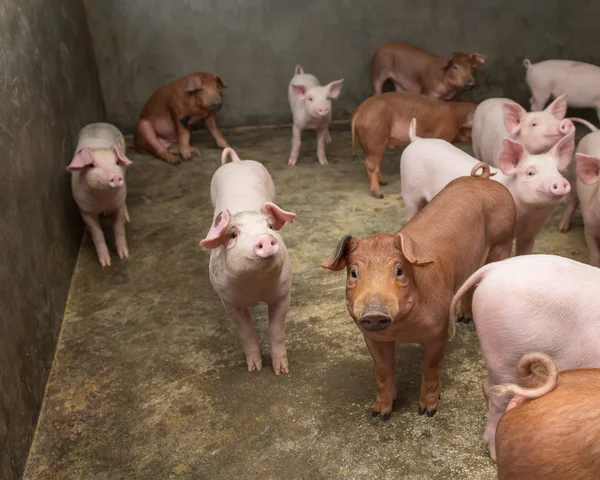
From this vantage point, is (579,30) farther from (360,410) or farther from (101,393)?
(101,393)

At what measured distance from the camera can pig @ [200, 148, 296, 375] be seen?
2.63 metres

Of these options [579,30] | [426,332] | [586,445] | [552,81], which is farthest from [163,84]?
[586,445]

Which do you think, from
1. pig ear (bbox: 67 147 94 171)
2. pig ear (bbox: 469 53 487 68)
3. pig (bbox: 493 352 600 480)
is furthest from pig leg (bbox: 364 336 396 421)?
pig ear (bbox: 469 53 487 68)

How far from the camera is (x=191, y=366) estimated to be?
333 centimetres

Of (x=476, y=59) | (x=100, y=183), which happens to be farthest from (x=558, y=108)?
(x=100, y=183)

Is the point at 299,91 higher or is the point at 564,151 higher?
the point at 564,151

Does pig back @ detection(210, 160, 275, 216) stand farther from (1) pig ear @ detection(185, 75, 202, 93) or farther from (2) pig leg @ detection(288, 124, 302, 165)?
(1) pig ear @ detection(185, 75, 202, 93)

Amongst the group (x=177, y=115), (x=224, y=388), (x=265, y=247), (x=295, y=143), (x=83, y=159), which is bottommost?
(x=224, y=388)

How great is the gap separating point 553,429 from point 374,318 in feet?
2.41

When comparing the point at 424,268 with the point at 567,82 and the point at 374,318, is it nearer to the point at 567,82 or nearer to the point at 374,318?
the point at 374,318

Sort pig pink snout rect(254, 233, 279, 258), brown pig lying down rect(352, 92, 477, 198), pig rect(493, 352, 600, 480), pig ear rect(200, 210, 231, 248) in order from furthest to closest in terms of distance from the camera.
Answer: brown pig lying down rect(352, 92, 477, 198)
pig ear rect(200, 210, 231, 248)
pig pink snout rect(254, 233, 279, 258)
pig rect(493, 352, 600, 480)

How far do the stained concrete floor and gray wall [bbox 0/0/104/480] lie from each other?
0.18 meters

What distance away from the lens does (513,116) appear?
4.17 m

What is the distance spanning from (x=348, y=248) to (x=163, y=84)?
190 inches
